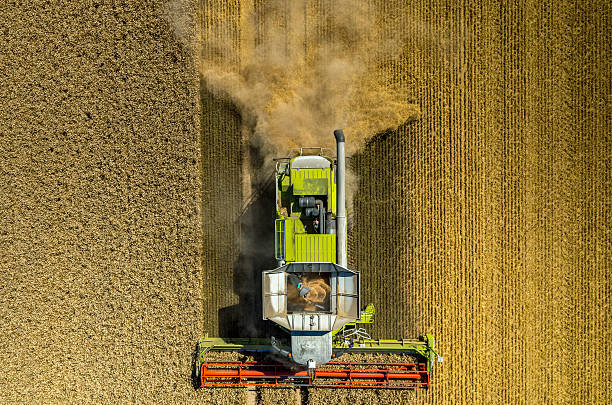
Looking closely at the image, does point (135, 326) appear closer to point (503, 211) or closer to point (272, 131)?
point (272, 131)

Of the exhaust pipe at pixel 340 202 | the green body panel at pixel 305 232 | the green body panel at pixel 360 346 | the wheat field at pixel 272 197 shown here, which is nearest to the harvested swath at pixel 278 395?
the wheat field at pixel 272 197

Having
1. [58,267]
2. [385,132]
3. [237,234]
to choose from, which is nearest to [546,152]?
[385,132]

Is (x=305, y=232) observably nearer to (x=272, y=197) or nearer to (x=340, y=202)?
(x=340, y=202)

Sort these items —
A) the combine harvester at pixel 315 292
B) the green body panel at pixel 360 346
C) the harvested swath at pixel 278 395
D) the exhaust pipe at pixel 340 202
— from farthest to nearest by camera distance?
the harvested swath at pixel 278 395 < the green body panel at pixel 360 346 < the exhaust pipe at pixel 340 202 < the combine harvester at pixel 315 292

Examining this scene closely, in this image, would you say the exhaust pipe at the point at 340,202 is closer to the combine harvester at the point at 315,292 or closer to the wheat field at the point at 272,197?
the combine harvester at the point at 315,292

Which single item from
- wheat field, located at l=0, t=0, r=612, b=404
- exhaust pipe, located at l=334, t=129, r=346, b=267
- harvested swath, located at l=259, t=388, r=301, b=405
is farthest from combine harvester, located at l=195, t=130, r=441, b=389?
wheat field, located at l=0, t=0, r=612, b=404

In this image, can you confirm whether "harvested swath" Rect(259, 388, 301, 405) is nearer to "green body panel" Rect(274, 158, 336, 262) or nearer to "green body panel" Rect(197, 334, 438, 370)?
"green body panel" Rect(197, 334, 438, 370)

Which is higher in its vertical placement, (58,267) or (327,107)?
(327,107)
